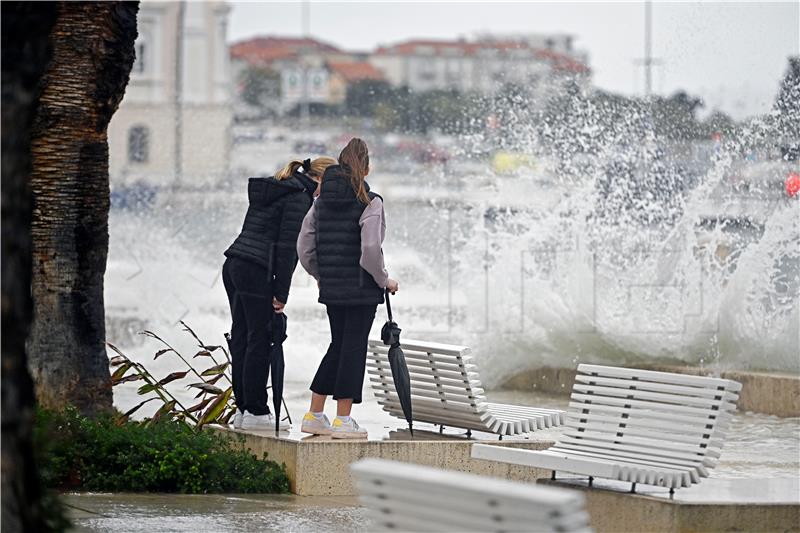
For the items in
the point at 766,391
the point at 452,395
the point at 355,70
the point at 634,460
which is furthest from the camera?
the point at 355,70

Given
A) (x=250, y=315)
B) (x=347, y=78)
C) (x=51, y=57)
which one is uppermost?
(x=347, y=78)

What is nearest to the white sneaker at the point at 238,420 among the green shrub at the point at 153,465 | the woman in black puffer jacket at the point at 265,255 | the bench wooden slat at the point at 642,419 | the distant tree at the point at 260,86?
the woman in black puffer jacket at the point at 265,255

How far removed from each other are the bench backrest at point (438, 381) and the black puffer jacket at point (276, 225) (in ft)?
2.53

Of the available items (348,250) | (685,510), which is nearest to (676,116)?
(348,250)

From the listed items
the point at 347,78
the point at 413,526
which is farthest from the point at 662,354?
the point at 347,78

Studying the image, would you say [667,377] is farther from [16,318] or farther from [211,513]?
[16,318]

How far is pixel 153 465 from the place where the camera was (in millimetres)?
9008

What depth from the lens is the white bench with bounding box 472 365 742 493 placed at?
7.54m

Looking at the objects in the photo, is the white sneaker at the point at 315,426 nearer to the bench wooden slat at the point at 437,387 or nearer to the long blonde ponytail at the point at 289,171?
the bench wooden slat at the point at 437,387

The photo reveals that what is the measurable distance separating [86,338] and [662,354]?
791cm

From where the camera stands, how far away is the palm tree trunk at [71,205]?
389 inches

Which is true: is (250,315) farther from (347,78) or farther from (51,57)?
(347,78)

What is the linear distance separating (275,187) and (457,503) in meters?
4.72

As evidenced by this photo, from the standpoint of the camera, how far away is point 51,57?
9891 mm
